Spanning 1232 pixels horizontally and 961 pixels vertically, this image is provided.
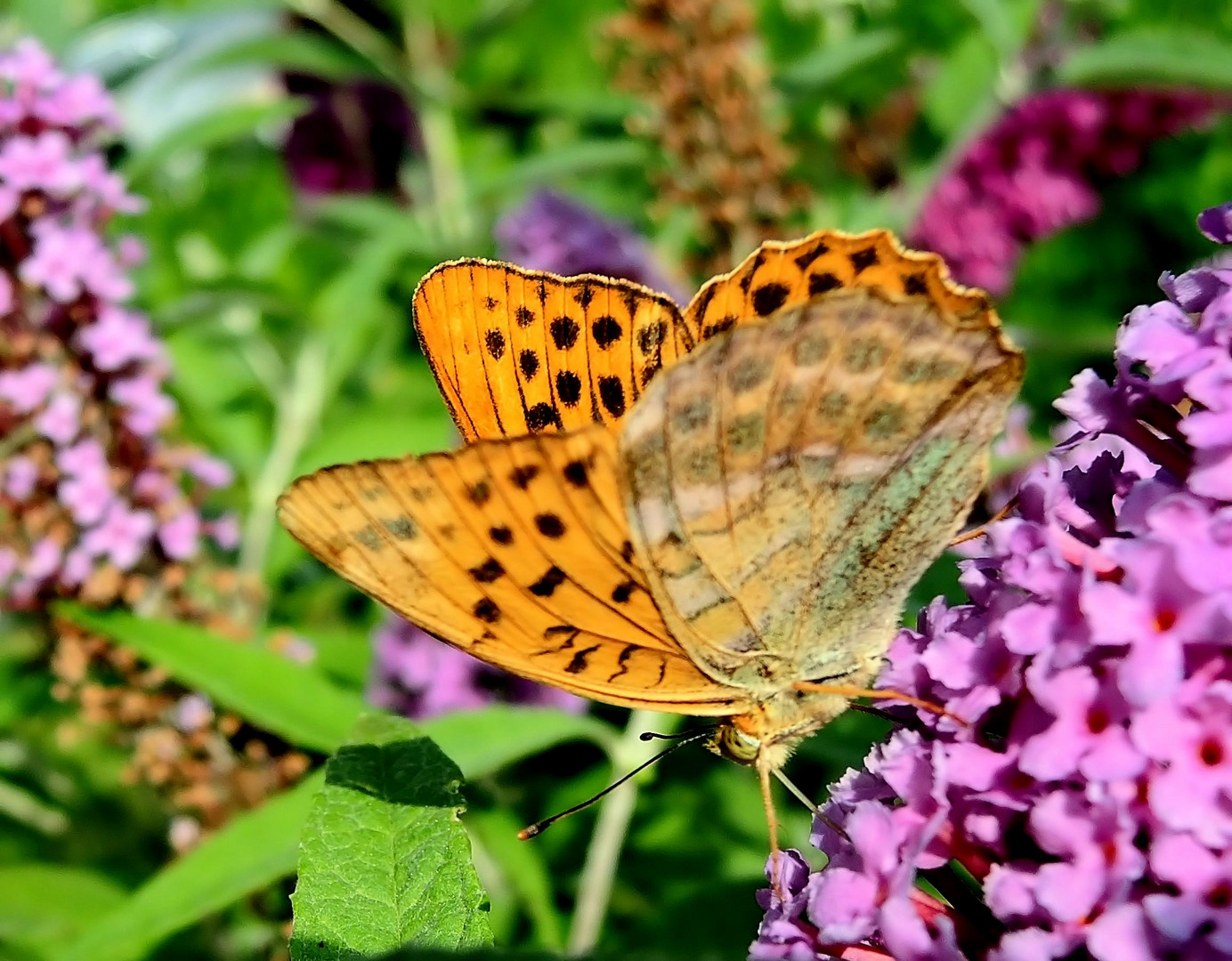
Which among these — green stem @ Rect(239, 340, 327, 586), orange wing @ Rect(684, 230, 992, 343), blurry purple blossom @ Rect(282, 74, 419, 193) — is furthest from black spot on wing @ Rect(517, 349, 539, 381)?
blurry purple blossom @ Rect(282, 74, 419, 193)

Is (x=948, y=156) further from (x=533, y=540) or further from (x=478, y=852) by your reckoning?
(x=533, y=540)

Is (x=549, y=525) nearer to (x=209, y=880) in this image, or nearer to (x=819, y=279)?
(x=819, y=279)

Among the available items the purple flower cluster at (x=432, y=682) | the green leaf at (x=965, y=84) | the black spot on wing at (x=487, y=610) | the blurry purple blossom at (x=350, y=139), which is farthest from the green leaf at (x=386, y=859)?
the blurry purple blossom at (x=350, y=139)

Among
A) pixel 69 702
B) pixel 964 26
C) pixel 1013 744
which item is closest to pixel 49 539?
pixel 69 702

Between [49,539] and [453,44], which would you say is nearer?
[49,539]

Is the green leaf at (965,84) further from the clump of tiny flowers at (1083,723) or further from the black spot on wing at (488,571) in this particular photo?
the black spot on wing at (488,571)

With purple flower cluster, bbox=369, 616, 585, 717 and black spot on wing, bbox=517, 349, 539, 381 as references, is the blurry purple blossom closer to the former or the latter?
purple flower cluster, bbox=369, 616, 585, 717
